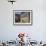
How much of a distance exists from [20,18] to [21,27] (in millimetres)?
325

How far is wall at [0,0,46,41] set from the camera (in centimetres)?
457

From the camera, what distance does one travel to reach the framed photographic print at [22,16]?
4.59 metres

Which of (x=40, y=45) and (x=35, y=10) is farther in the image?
(x=35, y=10)

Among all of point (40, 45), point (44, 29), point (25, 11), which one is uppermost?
point (25, 11)

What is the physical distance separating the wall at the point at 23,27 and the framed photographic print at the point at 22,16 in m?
0.11

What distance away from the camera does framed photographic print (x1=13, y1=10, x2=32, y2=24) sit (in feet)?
15.0

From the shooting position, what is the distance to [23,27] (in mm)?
4605

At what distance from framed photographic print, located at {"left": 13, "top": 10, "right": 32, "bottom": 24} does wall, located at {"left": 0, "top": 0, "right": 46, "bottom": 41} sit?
11cm

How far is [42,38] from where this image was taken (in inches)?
180

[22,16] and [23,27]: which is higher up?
[22,16]

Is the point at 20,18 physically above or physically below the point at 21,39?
above

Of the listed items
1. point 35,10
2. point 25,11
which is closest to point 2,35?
point 25,11

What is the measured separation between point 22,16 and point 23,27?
1.30 feet

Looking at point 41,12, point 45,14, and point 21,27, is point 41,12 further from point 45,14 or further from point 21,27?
point 21,27
